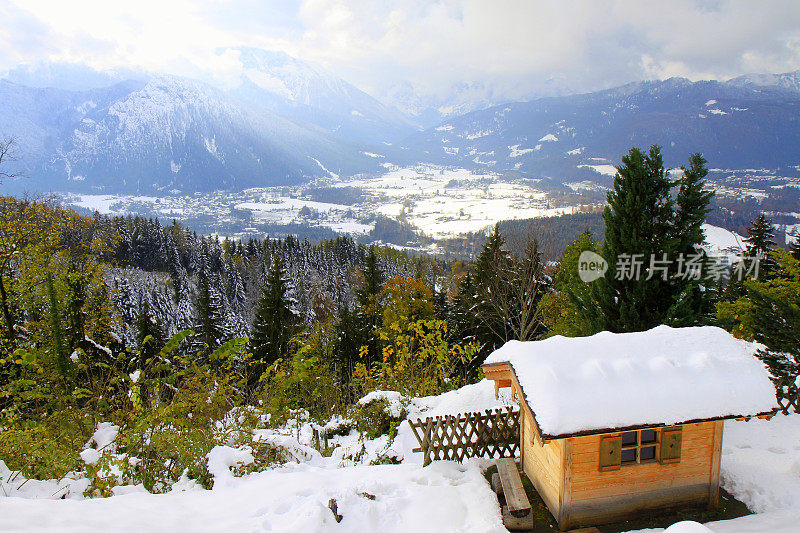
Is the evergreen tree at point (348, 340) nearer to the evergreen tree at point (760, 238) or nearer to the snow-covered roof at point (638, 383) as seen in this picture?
the snow-covered roof at point (638, 383)

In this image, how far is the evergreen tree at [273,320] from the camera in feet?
87.0

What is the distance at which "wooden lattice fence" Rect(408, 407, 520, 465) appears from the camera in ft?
32.9

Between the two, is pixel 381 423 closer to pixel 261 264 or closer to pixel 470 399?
pixel 470 399

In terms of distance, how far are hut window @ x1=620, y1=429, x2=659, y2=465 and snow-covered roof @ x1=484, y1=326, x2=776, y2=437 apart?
2.29 feet

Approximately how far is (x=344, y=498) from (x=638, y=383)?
5.91 meters

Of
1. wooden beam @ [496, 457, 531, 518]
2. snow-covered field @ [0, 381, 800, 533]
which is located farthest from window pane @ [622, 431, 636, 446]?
wooden beam @ [496, 457, 531, 518]

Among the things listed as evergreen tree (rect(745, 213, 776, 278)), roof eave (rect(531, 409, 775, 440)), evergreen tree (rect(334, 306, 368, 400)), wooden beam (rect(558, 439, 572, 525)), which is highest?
evergreen tree (rect(745, 213, 776, 278))

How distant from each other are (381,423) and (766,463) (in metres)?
9.57

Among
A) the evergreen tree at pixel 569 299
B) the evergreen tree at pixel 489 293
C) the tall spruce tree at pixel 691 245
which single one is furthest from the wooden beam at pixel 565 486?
the evergreen tree at pixel 489 293

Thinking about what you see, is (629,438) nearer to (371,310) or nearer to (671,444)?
(671,444)

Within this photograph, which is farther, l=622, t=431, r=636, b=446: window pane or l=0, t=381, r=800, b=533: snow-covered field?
l=622, t=431, r=636, b=446: window pane

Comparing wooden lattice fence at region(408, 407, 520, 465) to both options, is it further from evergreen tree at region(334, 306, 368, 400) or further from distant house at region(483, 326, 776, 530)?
evergreen tree at region(334, 306, 368, 400)

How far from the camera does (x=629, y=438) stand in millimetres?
7824

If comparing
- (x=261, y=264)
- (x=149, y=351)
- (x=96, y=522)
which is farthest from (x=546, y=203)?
(x=96, y=522)
